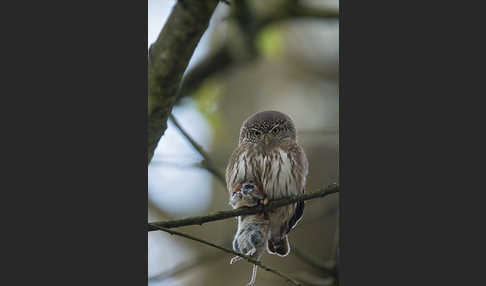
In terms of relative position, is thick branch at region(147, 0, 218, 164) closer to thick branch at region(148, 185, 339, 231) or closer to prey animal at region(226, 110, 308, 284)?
thick branch at region(148, 185, 339, 231)

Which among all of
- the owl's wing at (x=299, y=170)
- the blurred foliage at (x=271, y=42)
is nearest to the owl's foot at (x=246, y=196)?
the owl's wing at (x=299, y=170)

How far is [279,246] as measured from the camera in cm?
286

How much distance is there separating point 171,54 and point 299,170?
3.07 ft

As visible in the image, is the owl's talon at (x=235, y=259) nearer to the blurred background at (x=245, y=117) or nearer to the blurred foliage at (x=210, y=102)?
the blurred background at (x=245, y=117)

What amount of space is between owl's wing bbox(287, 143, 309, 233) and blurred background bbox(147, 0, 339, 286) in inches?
1.9

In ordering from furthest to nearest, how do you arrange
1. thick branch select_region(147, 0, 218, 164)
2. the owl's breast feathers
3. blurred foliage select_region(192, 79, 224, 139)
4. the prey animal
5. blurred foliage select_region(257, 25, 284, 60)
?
blurred foliage select_region(257, 25, 284, 60) < blurred foliage select_region(192, 79, 224, 139) < the owl's breast feathers < the prey animal < thick branch select_region(147, 0, 218, 164)

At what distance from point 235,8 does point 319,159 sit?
991 mm

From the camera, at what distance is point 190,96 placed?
3477 millimetres

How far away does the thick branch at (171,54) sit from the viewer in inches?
102

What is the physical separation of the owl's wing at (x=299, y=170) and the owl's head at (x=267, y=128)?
2.7 inches

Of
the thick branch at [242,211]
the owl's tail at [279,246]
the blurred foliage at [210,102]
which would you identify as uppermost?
the blurred foliage at [210,102]

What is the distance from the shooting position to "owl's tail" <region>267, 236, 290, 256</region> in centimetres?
285

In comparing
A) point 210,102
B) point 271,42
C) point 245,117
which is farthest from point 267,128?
point 271,42

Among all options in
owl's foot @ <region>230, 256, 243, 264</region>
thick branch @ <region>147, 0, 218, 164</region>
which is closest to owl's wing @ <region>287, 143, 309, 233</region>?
owl's foot @ <region>230, 256, 243, 264</region>
